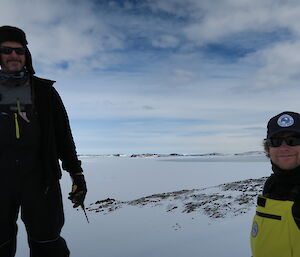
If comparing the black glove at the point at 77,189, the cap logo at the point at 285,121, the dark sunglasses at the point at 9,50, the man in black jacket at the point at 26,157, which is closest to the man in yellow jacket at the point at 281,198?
the cap logo at the point at 285,121

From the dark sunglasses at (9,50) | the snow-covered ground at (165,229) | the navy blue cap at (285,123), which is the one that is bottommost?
the snow-covered ground at (165,229)

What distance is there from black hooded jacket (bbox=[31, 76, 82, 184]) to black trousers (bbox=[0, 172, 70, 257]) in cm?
18

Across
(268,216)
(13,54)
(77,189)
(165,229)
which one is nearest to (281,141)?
(268,216)

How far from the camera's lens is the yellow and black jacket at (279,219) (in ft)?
6.82

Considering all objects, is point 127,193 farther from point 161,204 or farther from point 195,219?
point 195,219

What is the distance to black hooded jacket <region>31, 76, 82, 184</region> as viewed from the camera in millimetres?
3148

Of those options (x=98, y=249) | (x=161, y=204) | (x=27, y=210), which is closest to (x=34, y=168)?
(x=27, y=210)

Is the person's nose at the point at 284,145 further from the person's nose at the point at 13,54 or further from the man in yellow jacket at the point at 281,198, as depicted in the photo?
the person's nose at the point at 13,54

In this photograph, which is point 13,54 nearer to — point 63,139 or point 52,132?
point 52,132

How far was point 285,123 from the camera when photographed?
242 cm

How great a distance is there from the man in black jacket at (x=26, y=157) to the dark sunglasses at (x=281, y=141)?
2239mm

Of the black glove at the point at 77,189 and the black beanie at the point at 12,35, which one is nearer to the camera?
the black beanie at the point at 12,35

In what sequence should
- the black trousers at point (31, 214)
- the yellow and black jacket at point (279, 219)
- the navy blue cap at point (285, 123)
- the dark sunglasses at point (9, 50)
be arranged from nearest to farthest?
the yellow and black jacket at point (279, 219)
the navy blue cap at point (285, 123)
the black trousers at point (31, 214)
the dark sunglasses at point (9, 50)

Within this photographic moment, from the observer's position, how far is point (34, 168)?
307 centimetres
